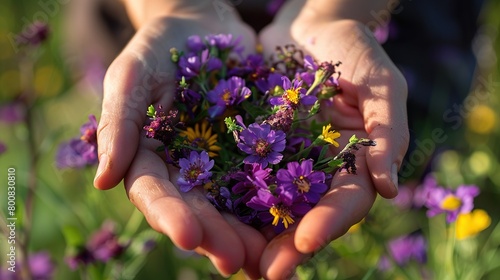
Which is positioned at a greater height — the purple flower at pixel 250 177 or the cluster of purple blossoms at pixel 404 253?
the purple flower at pixel 250 177

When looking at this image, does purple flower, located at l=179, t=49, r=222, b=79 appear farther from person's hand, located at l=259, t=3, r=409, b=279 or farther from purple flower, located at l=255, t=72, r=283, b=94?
person's hand, located at l=259, t=3, r=409, b=279

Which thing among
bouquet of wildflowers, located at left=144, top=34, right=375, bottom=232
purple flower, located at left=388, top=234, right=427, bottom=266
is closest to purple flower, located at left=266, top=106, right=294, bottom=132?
bouquet of wildflowers, located at left=144, top=34, right=375, bottom=232

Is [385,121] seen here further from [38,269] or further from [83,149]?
[38,269]

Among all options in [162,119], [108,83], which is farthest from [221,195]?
[108,83]

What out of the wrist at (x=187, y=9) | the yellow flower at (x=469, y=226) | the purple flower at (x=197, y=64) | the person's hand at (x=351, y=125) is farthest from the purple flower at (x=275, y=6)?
the yellow flower at (x=469, y=226)

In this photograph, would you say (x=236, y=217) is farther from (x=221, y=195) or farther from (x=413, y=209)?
(x=413, y=209)

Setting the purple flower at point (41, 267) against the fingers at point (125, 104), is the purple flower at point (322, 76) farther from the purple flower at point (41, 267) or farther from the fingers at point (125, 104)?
the purple flower at point (41, 267)
